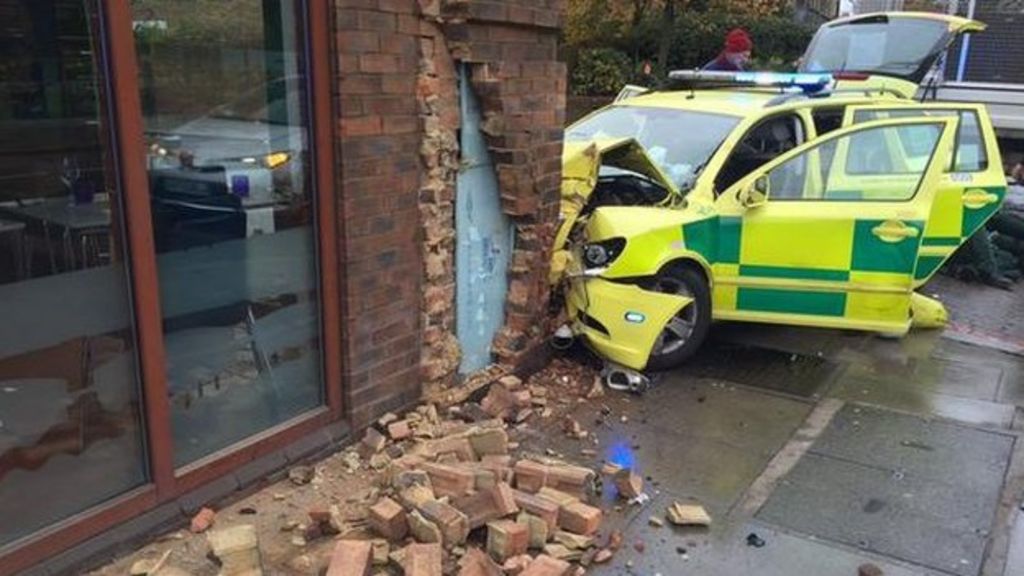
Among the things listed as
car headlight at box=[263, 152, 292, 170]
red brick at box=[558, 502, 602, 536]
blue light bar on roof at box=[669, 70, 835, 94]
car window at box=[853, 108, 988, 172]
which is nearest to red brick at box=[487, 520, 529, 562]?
red brick at box=[558, 502, 602, 536]

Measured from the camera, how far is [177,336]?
3.46 metres

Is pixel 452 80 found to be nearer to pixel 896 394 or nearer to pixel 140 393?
pixel 140 393

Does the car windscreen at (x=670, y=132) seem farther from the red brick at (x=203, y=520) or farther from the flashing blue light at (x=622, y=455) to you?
the red brick at (x=203, y=520)

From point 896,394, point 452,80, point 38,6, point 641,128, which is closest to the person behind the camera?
point 38,6

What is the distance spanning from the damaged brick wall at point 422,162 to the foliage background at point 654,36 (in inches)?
529

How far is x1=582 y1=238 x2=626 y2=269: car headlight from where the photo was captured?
539 cm

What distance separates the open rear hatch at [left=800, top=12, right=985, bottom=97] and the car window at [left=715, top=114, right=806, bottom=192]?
3.11 meters

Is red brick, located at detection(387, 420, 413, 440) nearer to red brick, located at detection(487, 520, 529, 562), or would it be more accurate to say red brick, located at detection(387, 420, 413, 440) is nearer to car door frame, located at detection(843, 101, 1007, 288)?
red brick, located at detection(487, 520, 529, 562)

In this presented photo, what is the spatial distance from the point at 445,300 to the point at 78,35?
2.25 m

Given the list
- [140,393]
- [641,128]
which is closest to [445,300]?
[140,393]

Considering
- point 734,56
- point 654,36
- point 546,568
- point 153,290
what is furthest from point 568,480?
point 654,36

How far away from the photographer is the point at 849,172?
5.95 metres

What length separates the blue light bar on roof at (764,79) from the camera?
6.96 m

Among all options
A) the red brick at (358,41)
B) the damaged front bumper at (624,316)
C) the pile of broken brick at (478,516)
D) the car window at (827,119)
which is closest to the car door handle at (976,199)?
the car window at (827,119)
